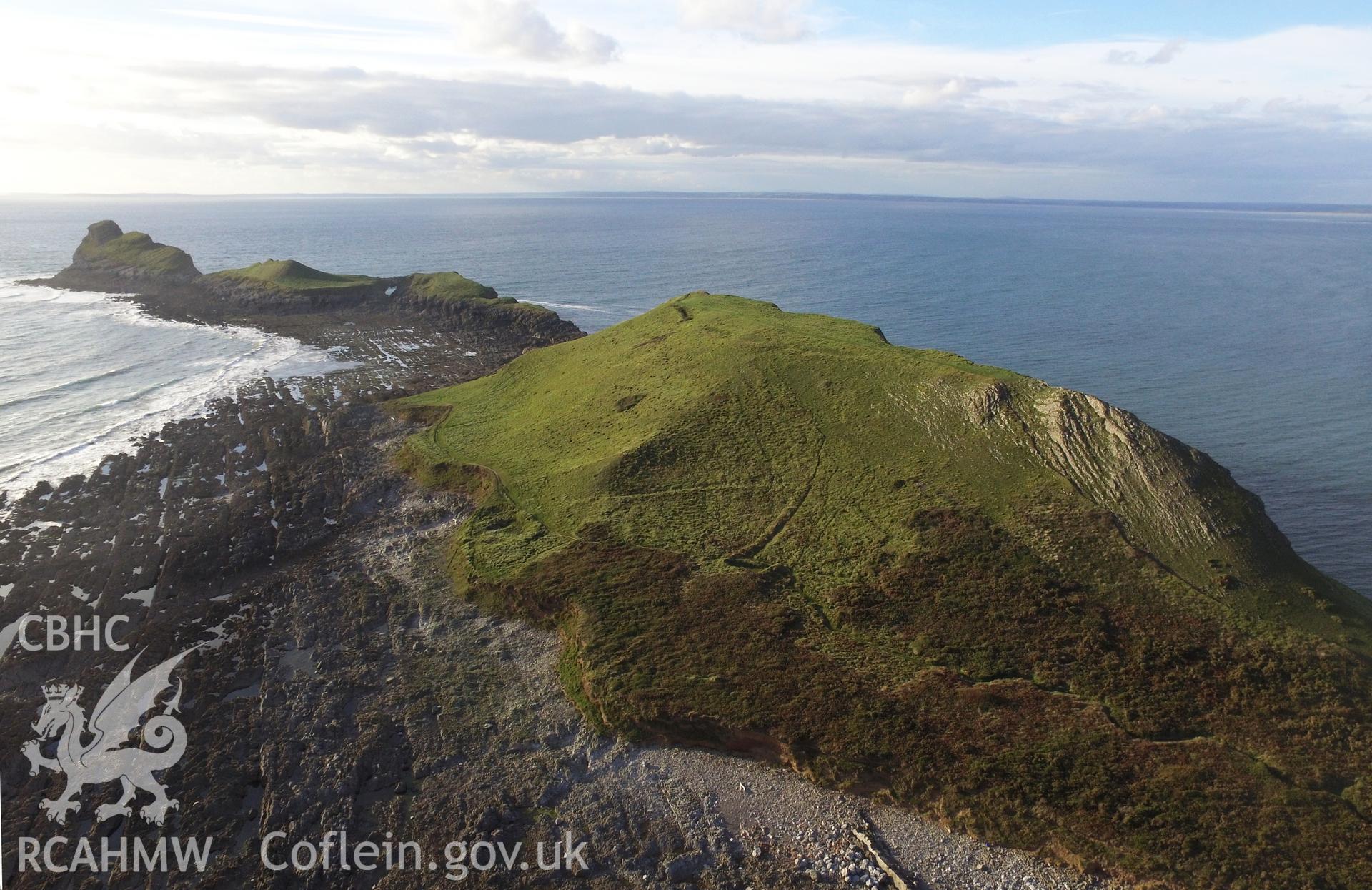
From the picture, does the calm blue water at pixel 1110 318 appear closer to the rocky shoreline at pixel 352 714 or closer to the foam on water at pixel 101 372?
the foam on water at pixel 101 372

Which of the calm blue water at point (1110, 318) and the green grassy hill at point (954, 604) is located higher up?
the calm blue water at point (1110, 318)

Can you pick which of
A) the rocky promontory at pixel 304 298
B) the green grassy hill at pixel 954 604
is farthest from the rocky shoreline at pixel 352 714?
the rocky promontory at pixel 304 298

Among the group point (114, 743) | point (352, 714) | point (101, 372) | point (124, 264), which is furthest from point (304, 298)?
point (352, 714)

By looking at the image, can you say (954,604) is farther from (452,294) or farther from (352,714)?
(452,294)

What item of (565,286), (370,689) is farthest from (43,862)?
(565,286)

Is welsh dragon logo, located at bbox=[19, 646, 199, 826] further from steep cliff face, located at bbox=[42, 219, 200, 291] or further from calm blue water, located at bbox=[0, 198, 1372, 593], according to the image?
steep cliff face, located at bbox=[42, 219, 200, 291]

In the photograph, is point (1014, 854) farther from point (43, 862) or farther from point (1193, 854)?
point (43, 862)

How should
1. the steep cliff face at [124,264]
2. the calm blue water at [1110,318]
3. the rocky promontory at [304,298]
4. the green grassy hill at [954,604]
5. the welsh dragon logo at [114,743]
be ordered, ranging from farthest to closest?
the steep cliff face at [124,264]
the rocky promontory at [304,298]
the calm blue water at [1110,318]
the welsh dragon logo at [114,743]
the green grassy hill at [954,604]
